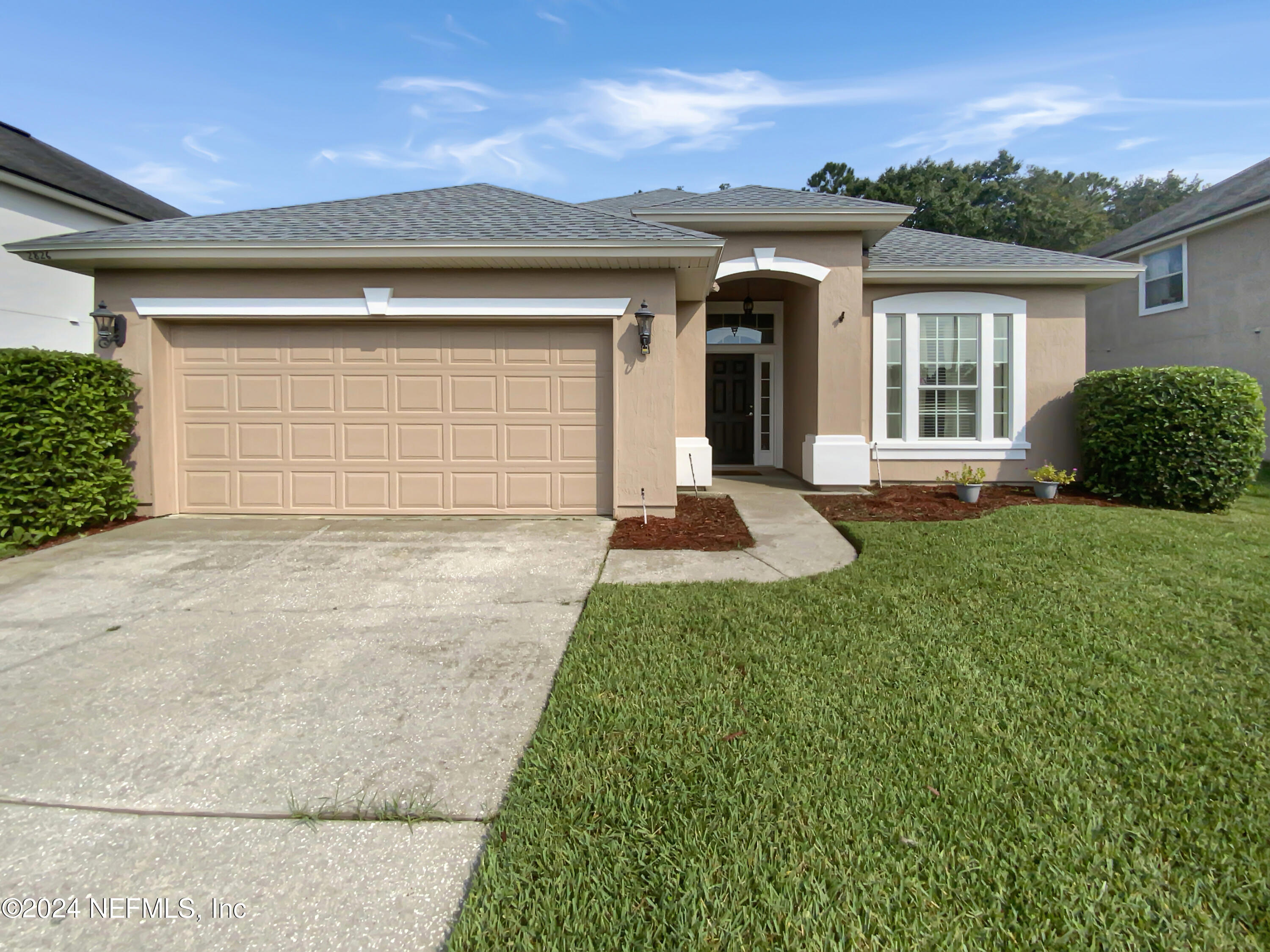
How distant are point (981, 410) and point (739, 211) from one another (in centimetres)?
516

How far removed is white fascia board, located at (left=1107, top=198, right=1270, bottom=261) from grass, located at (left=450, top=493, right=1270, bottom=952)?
33.4 ft

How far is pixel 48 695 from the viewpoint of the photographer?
3.40 metres

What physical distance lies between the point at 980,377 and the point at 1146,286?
842 cm

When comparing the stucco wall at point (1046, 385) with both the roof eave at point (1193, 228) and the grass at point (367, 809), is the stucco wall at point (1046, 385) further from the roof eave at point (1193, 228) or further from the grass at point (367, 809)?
the grass at point (367, 809)

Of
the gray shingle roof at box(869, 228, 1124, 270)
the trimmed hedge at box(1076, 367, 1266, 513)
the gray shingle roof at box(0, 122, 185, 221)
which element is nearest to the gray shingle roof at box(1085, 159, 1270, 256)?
the gray shingle roof at box(869, 228, 1124, 270)

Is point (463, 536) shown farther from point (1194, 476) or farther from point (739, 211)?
point (1194, 476)

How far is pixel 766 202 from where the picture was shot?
30.9 ft

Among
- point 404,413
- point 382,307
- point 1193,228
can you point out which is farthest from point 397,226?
point 1193,228

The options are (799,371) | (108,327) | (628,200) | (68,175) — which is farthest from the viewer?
(628,200)

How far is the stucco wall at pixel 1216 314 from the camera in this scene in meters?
12.7

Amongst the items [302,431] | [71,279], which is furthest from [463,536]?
[71,279]

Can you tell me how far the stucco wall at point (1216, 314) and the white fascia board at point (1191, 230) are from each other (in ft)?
0.50

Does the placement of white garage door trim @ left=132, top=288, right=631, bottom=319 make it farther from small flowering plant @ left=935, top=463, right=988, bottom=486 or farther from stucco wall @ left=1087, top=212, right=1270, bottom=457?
stucco wall @ left=1087, top=212, right=1270, bottom=457

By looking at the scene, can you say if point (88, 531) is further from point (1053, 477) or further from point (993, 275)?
point (993, 275)
